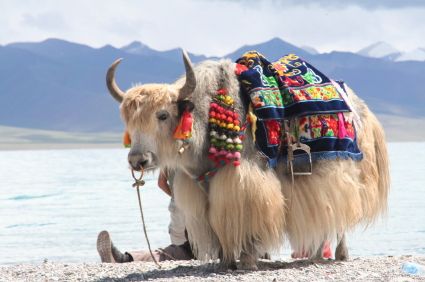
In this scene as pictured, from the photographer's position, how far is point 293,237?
12.9 ft

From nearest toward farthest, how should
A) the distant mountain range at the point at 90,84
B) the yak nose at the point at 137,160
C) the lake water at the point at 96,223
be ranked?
the yak nose at the point at 137,160
the lake water at the point at 96,223
the distant mountain range at the point at 90,84

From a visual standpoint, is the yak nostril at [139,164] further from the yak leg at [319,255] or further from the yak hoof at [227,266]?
the yak leg at [319,255]

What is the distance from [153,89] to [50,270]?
1224 millimetres

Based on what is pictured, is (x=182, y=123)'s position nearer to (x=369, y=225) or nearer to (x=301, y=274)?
(x=301, y=274)

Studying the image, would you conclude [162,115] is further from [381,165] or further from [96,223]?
[96,223]

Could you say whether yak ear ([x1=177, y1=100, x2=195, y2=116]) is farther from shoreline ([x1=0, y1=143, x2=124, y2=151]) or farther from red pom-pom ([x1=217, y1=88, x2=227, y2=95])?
shoreline ([x1=0, y1=143, x2=124, y2=151])

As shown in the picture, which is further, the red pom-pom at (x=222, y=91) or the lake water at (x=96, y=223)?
the lake water at (x=96, y=223)

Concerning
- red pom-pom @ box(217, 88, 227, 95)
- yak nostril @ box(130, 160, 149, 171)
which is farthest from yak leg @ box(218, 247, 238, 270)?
red pom-pom @ box(217, 88, 227, 95)

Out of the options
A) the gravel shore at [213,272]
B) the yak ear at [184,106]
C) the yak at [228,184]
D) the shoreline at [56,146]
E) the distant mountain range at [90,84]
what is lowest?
A: the gravel shore at [213,272]

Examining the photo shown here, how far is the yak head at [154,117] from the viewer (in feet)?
11.7

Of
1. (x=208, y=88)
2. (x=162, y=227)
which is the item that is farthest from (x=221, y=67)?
(x=162, y=227)

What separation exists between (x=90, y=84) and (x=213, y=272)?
157 metres

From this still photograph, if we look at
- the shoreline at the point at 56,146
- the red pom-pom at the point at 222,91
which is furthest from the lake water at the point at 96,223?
the shoreline at the point at 56,146

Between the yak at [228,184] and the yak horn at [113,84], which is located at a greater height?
the yak horn at [113,84]
